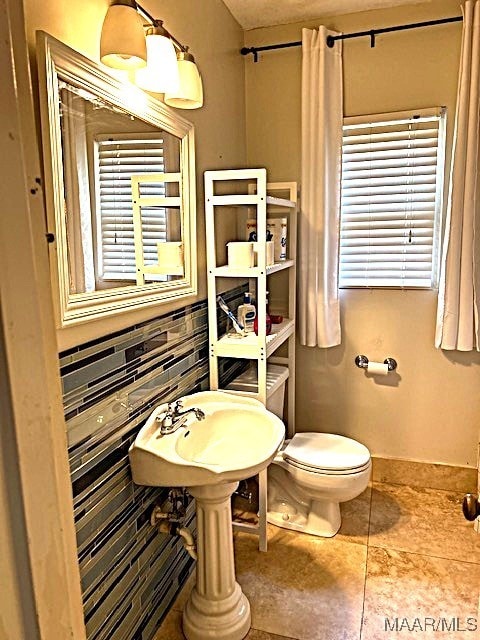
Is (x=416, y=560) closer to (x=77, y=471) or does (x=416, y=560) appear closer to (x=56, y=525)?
(x=77, y=471)

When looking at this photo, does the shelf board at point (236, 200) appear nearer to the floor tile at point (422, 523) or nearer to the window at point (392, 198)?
the window at point (392, 198)

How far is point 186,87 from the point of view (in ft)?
5.21

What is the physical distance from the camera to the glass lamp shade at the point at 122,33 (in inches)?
47.7

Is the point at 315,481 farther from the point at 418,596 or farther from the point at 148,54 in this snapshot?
the point at 148,54

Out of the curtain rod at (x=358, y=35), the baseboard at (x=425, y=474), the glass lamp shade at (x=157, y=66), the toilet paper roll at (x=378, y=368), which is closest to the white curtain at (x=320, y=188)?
the curtain rod at (x=358, y=35)

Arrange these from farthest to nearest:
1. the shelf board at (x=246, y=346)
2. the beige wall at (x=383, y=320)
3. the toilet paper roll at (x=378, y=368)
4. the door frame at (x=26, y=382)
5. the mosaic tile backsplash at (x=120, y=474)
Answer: the toilet paper roll at (x=378, y=368), the beige wall at (x=383, y=320), the shelf board at (x=246, y=346), the mosaic tile backsplash at (x=120, y=474), the door frame at (x=26, y=382)

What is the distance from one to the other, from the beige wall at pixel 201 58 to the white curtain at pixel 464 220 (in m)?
1.09

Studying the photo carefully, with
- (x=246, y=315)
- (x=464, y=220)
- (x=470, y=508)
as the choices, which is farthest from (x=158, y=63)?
(x=464, y=220)

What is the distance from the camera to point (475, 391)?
2.47 metres

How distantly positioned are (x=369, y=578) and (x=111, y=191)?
1.85 meters

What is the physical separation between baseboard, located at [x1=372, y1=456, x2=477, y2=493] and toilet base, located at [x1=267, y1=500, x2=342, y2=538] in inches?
20.0

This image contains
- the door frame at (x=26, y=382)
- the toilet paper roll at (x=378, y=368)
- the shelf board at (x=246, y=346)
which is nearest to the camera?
the door frame at (x=26, y=382)

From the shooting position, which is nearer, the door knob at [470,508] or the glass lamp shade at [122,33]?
the door knob at [470,508]

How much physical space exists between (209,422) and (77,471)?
603mm
